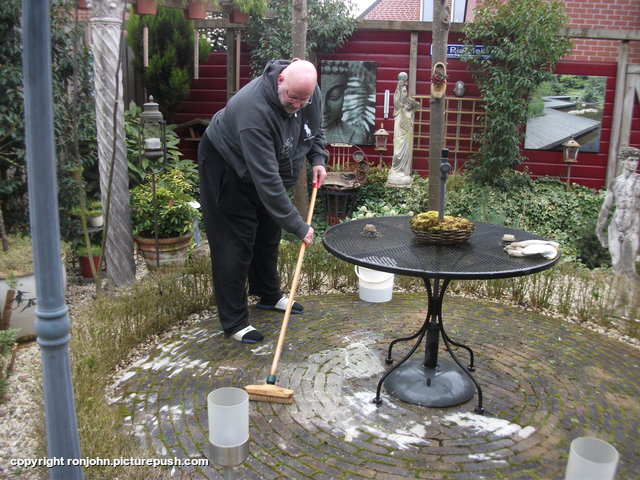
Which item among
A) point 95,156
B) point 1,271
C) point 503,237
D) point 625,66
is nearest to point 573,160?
point 625,66

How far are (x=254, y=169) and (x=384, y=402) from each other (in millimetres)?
1550

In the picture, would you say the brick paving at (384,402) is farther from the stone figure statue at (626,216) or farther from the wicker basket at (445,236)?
the stone figure statue at (626,216)

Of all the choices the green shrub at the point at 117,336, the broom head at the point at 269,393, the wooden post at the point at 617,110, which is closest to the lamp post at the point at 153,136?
the green shrub at the point at 117,336

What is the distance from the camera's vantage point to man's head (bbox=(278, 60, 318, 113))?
3289 mm

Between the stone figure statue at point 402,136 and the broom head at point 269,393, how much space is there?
5906 mm

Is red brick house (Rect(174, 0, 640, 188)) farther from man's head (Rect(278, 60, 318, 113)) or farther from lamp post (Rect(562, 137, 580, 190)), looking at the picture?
man's head (Rect(278, 60, 318, 113))

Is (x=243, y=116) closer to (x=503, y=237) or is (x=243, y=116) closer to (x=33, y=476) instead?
(x=503, y=237)

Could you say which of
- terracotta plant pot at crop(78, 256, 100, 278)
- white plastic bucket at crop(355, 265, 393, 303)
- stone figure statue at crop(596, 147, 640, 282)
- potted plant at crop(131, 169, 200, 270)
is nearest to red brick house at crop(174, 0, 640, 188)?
stone figure statue at crop(596, 147, 640, 282)

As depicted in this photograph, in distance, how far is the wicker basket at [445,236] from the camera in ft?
10.7

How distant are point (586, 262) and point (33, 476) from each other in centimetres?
703

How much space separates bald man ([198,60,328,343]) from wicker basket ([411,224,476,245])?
71cm

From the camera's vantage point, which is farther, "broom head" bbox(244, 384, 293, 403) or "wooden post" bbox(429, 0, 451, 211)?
"wooden post" bbox(429, 0, 451, 211)

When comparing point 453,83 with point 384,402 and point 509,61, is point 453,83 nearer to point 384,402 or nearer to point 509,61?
point 509,61

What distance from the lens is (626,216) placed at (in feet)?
18.9
